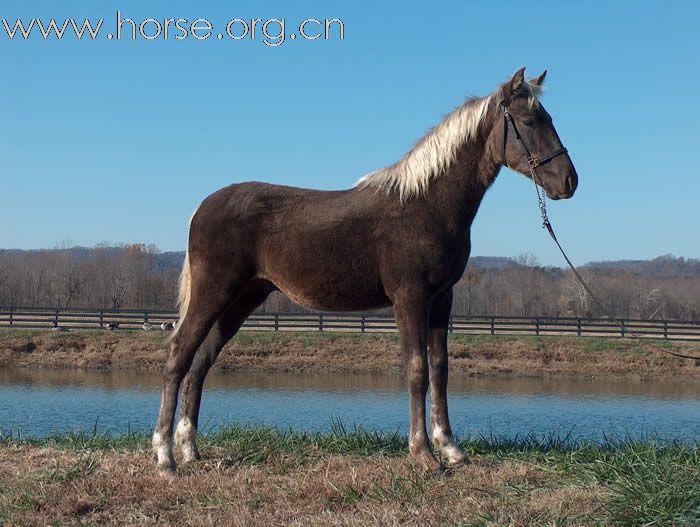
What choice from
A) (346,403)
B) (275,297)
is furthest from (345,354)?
(275,297)

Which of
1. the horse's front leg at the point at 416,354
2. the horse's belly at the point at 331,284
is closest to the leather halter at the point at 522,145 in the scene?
the horse's front leg at the point at 416,354

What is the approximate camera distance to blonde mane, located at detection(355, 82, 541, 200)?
5.07m

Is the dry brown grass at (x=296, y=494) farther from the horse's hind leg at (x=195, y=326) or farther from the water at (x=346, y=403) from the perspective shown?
the water at (x=346, y=403)

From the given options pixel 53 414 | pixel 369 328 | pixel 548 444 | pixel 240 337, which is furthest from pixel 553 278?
pixel 548 444

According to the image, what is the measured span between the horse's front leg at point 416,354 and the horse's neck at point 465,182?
0.62 m

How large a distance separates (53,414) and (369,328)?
58.6 feet

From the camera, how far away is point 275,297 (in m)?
45.4

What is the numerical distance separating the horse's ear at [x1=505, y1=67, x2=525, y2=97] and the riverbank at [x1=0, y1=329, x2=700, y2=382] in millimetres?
21137

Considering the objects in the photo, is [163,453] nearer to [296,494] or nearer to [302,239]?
[296,494]

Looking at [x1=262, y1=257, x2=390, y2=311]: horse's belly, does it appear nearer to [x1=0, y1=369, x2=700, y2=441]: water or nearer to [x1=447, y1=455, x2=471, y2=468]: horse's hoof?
[x1=447, y1=455, x2=471, y2=468]: horse's hoof

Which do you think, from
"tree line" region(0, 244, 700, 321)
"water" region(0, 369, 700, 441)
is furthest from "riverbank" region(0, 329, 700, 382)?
"tree line" region(0, 244, 700, 321)

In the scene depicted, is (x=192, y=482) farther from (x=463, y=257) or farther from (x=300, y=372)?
(x=300, y=372)

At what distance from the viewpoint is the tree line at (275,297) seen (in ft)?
170

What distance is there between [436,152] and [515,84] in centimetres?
71
